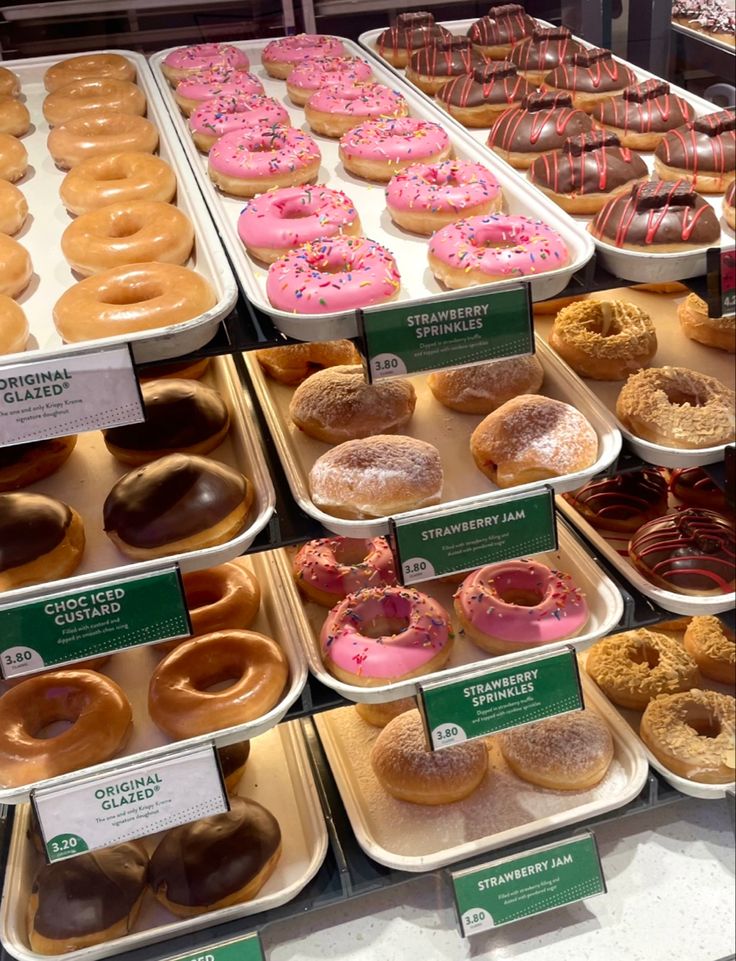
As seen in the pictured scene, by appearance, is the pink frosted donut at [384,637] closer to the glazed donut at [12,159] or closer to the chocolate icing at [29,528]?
the chocolate icing at [29,528]

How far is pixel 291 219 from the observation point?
1651 millimetres

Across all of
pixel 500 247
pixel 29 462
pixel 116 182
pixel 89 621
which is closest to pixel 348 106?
pixel 116 182

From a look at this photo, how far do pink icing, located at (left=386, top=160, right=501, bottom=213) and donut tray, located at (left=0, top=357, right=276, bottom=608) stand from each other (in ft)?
1.61

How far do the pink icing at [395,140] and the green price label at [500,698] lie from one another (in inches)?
39.3

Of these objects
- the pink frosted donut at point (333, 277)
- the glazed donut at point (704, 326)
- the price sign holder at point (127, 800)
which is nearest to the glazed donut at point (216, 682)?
the price sign holder at point (127, 800)

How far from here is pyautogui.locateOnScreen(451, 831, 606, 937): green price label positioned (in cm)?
173

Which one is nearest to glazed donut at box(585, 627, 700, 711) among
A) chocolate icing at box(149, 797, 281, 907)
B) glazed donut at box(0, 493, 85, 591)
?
chocolate icing at box(149, 797, 281, 907)

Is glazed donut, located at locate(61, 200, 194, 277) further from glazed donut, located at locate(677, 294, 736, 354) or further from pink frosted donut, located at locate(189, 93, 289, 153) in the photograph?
glazed donut, located at locate(677, 294, 736, 354)

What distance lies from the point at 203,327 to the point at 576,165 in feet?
2.63

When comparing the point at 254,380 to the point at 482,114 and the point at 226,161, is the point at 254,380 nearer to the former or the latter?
the point at 226,161

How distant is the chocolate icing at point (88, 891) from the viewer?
1.59m

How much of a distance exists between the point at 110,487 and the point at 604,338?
99 cm

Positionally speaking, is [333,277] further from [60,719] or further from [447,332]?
[60,719]

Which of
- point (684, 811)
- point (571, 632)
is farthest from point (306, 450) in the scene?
point (684, 811)
